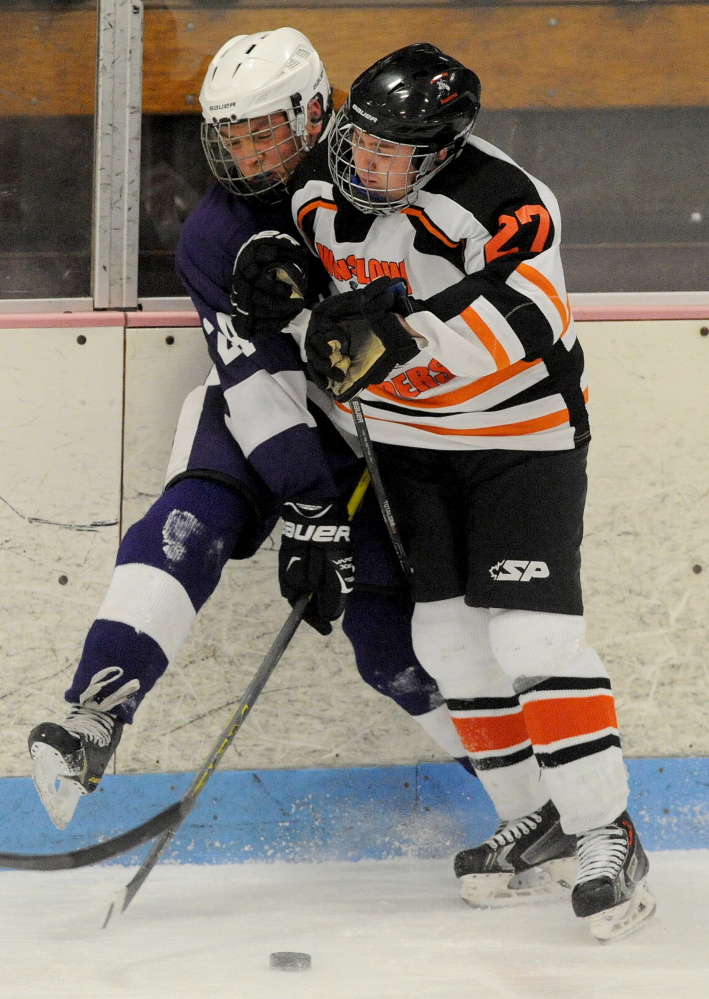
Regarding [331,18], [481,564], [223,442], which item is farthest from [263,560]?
[331,18]

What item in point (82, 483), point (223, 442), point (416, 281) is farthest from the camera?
point (82, 483)

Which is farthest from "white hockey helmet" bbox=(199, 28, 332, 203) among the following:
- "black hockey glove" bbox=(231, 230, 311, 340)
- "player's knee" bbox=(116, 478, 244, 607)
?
"player's knee" bbox=(116, 478, 244, 607)

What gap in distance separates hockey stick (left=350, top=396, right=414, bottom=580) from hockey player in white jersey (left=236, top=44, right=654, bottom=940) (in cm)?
2

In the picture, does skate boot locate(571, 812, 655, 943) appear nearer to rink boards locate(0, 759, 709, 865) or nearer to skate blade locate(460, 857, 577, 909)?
skate blade locate(460, 857, 577, 909)

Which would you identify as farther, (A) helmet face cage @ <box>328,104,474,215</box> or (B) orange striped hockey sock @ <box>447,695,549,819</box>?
(B) orange striped hockey sock @ <box>447,695,549,819</box>

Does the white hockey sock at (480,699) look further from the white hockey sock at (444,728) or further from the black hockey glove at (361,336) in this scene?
the black hockey glove at (361,336)

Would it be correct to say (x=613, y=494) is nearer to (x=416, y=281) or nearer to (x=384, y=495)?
(x=384, y=495)

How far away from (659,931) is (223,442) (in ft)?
3.56

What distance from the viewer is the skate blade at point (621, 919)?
5.11ft

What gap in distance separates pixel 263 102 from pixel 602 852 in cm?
131

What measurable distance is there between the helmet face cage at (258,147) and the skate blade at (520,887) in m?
1.25

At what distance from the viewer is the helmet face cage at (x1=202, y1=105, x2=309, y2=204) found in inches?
66.9

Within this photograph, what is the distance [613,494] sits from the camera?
2115 millimetres

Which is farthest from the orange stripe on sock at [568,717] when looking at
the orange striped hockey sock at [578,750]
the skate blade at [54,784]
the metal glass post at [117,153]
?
the metal glass post at [117,153]
